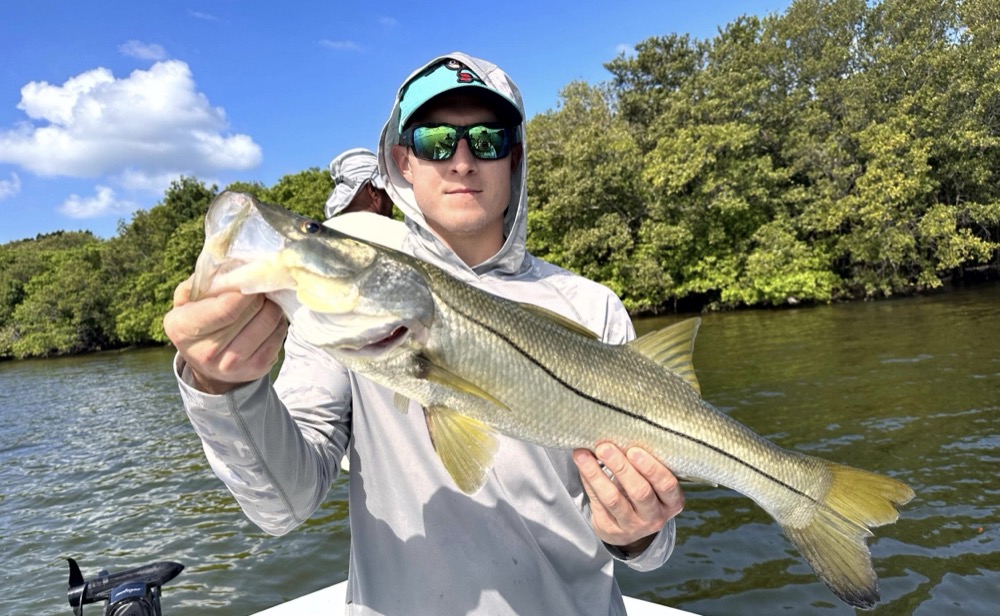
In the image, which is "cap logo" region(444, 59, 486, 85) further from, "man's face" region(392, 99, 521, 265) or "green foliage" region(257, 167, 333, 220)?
"green foliage" region(257, 167, 333, 220)

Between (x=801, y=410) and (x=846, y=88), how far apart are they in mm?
25334

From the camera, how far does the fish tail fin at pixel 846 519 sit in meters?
2.32

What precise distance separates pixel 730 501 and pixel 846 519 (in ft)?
19.5

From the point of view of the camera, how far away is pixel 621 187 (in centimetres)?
3155

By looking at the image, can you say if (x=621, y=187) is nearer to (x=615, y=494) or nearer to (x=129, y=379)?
(x=129, y=379)

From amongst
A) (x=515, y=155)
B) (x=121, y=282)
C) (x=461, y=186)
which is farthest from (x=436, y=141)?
(x=121, y=282)

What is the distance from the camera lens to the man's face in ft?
8.96

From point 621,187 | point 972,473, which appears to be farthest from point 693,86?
point 972,473

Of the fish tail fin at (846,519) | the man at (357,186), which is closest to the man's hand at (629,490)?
the fish tail fin at (846,519)

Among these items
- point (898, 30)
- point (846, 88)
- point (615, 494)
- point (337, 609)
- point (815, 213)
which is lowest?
point (337, 609)

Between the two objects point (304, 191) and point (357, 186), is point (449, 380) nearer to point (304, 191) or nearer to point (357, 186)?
point (357, 186)

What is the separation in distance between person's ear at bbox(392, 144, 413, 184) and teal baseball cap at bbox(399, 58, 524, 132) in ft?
0.80

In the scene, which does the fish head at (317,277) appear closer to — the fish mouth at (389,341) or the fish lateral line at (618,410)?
the fish mouth at (389,341)

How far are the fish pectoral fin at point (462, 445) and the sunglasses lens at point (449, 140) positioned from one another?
4.26ft
